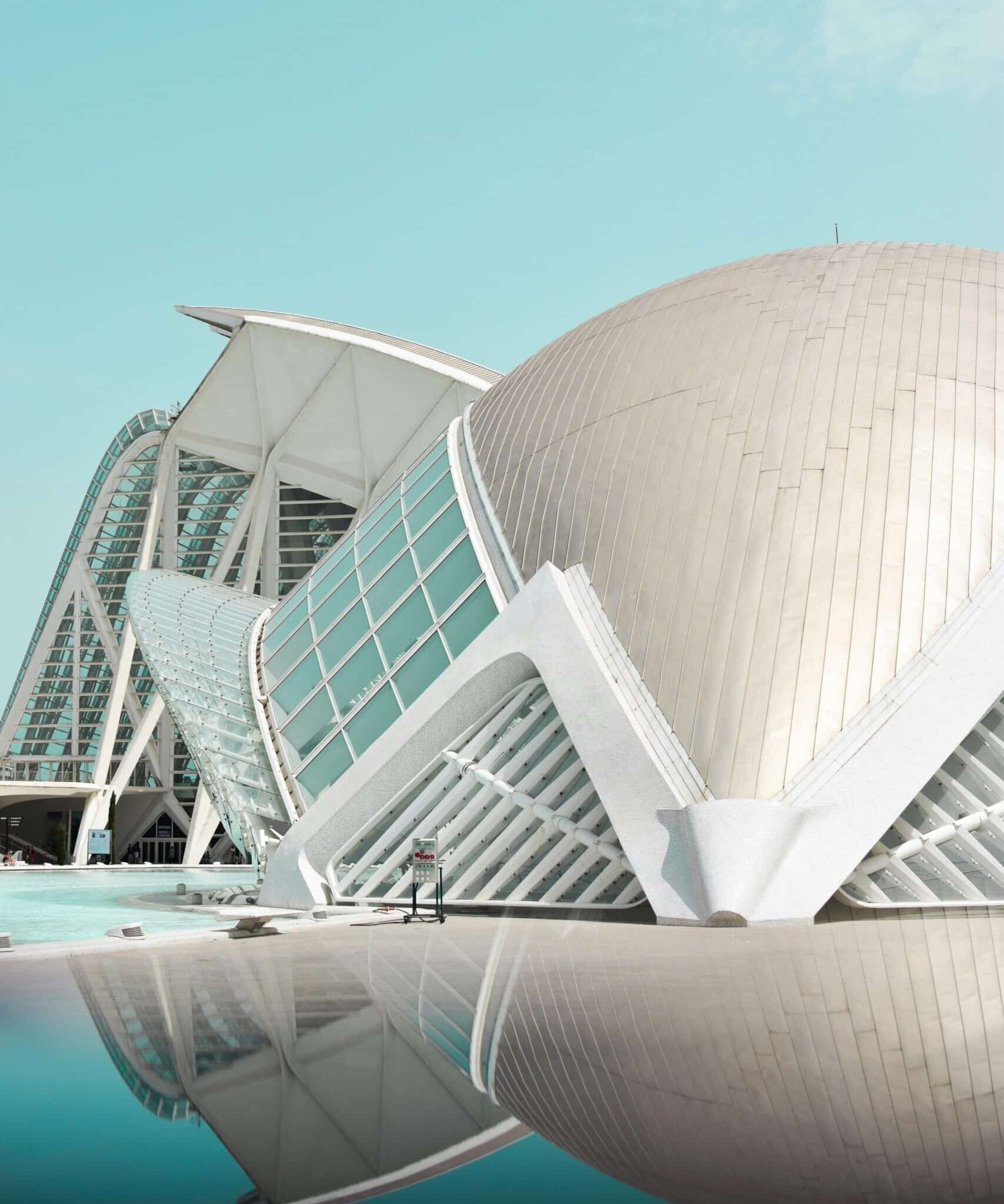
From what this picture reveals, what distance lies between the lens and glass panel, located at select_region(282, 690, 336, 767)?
21.2 metres

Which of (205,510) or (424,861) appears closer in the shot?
(424,861)

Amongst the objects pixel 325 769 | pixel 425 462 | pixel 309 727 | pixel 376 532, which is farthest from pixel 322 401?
pixel 325 769

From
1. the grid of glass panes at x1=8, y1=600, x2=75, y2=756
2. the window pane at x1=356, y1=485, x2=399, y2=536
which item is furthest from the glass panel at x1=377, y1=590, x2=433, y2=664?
the grid of glass panes at x1=8, y1=600, x2=75, y2=756

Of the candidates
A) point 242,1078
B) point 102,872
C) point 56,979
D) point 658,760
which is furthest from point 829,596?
point 102,872

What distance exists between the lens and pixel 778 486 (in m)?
17.5

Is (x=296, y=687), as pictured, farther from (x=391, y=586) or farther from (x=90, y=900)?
(x=90, y=900)

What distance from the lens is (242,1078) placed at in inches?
248

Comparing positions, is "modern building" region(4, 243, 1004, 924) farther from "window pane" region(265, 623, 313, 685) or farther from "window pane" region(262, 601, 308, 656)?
"window pane" region(262, 601, 308, 656)

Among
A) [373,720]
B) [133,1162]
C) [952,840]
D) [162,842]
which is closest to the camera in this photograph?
[133,1162]

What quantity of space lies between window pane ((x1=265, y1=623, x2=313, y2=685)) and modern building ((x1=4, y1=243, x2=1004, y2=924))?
103mm

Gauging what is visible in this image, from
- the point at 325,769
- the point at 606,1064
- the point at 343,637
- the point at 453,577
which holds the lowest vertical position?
the point at 325,769

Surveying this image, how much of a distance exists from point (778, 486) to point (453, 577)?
19.6 ft

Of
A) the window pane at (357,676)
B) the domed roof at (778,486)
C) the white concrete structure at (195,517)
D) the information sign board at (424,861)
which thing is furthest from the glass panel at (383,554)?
the white concrete structure at (195,517)

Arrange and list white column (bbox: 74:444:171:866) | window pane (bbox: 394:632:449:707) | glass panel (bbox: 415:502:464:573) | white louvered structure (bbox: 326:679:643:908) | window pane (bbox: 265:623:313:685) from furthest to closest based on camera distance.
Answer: white column (bbox: 74:444:171:866) → window pane (bbox: 265:623:313:685) → glass panel (bbox: 415:502:464:573) → window pane (bbox: 394:632:449:707) → white louvered structure (bbox: 326:679:643:908)
